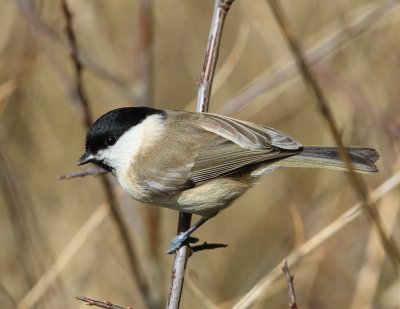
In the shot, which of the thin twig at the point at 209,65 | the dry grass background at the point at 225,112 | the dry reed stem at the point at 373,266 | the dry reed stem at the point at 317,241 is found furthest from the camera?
the dry grass background at the point at 225,112

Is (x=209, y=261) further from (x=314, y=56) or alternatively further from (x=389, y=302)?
(x=314, y=56)

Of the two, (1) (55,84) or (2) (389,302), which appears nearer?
(2) (389,302)

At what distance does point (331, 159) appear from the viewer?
2.71 metres

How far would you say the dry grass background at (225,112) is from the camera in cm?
369

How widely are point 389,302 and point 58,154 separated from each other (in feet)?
8.80

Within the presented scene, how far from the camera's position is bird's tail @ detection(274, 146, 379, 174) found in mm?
2633

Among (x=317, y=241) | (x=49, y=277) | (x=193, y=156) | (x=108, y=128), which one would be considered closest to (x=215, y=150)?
(x=193, y=156)

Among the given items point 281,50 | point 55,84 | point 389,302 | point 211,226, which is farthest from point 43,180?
point 389,302

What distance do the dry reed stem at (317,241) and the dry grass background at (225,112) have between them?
680mm

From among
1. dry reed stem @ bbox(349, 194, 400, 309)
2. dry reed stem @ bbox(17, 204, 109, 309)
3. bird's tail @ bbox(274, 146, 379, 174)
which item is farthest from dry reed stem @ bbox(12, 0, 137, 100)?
dry reed stem @ bbox(349, 194, 400, 309)

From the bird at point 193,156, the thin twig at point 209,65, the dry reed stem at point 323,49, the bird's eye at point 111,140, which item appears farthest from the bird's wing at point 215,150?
the dry reed stem at point 323,49

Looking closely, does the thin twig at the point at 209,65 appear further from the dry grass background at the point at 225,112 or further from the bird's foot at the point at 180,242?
the dry grass background at the point at 225,112

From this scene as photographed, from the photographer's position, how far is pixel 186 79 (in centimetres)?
541

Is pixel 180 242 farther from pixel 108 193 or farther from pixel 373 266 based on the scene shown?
pixel 373 266
